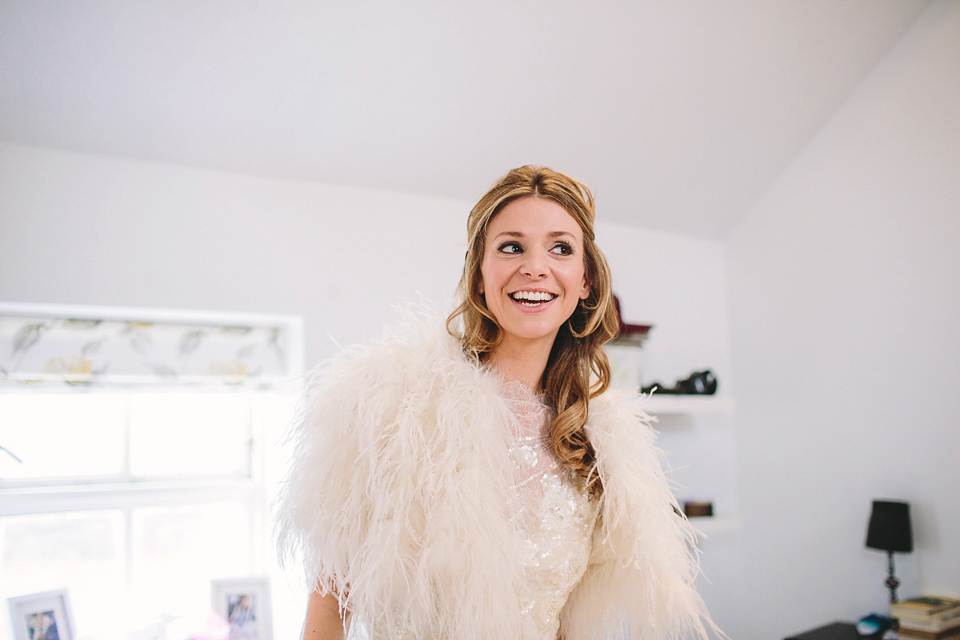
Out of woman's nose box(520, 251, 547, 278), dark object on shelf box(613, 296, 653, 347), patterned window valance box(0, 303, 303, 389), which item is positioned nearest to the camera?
woman's nose box(520, 251, 547, 278)

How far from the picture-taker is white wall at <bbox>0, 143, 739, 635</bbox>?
7.09 feet

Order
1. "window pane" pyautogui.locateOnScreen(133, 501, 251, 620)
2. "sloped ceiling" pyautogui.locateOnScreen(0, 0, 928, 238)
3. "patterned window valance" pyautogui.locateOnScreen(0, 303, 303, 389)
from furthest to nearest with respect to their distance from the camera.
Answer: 1. "window pane" pyautogui.locateOnScreen(133, 501, 251, 620)
2. "patterned window valance" pyautogui.locateOnScreen(0, 303, 303, 389)
3. "sloped ceiling" pyautogui.locateOnScreen(0, 0, 928, 238)

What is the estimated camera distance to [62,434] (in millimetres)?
2455

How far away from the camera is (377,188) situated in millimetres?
2760

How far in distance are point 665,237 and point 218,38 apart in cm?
238

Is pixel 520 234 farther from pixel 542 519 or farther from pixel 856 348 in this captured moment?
pixel 856 348

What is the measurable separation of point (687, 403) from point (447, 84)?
5.89ft

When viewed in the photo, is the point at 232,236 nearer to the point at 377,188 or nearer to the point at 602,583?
the point at 377,188

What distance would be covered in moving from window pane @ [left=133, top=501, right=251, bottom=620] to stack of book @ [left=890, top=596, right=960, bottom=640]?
2.52m

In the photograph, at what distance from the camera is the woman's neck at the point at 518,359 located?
1.25 meters

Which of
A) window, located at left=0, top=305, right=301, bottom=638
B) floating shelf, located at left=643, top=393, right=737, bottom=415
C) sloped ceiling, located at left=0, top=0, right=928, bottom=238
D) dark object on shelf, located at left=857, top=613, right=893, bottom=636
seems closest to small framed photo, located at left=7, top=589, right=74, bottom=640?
window, located at left=0, top=305, right=301, bottom=638

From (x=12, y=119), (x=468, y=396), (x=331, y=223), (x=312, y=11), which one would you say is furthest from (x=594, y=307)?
(x=12, y=119)

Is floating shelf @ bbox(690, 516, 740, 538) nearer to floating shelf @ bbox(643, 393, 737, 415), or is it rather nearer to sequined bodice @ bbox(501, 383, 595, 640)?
floating shelf @ bbox(643, 393, 737, 415)

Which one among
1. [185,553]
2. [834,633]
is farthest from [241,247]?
[834,633]
